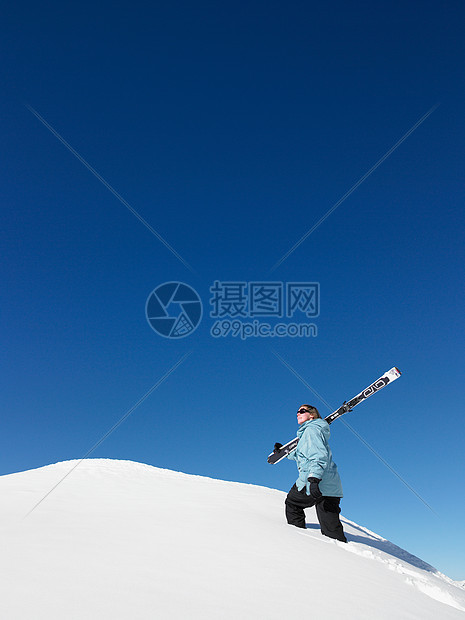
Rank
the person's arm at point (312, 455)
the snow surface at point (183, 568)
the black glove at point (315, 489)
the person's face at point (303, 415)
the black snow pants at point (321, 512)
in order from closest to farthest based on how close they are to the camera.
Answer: the snow surface at point (183, 568) < the black glove at point (315, 489) < the person's arm at point (312, 455) < the black snow pants at point (321, 512) < the person's face at point (303, 415)

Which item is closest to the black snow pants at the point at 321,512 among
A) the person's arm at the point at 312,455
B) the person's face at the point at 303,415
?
the person's arm at the point at 312,455

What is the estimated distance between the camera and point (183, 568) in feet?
13.4

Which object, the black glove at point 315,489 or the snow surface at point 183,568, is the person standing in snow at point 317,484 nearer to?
the black glove at point 315,489

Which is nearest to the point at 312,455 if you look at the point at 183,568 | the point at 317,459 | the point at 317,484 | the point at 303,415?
the point at 317,459

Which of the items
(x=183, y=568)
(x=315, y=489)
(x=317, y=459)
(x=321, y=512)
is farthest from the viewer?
(x=321, y=512)

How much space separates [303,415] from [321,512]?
1.64 m

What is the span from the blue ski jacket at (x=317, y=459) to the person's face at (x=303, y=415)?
0.53 ft

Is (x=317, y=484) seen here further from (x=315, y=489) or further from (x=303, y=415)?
(x=303, y=415)

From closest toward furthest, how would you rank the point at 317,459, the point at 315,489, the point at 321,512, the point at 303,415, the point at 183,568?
the point at 183,568 < the point at 315,489 < the point at 317,459 < the point at 321,512 < the point at 303,415

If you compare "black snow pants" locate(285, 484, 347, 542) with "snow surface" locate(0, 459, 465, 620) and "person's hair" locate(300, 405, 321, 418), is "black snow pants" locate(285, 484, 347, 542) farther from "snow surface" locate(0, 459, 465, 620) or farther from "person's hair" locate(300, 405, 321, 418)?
"person's hair" locate(300, 405, 321, 418)

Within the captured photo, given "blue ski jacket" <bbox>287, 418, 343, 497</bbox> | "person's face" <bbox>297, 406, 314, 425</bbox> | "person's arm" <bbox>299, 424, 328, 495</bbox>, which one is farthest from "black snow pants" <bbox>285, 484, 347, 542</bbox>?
"person's face" <bbox>297, 406, 314, 425</bbox>

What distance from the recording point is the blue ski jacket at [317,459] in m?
7.20

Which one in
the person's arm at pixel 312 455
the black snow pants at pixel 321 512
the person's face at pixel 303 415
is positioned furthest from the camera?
the person's face at pixel 303 415

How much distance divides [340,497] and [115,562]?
15.6 feet
